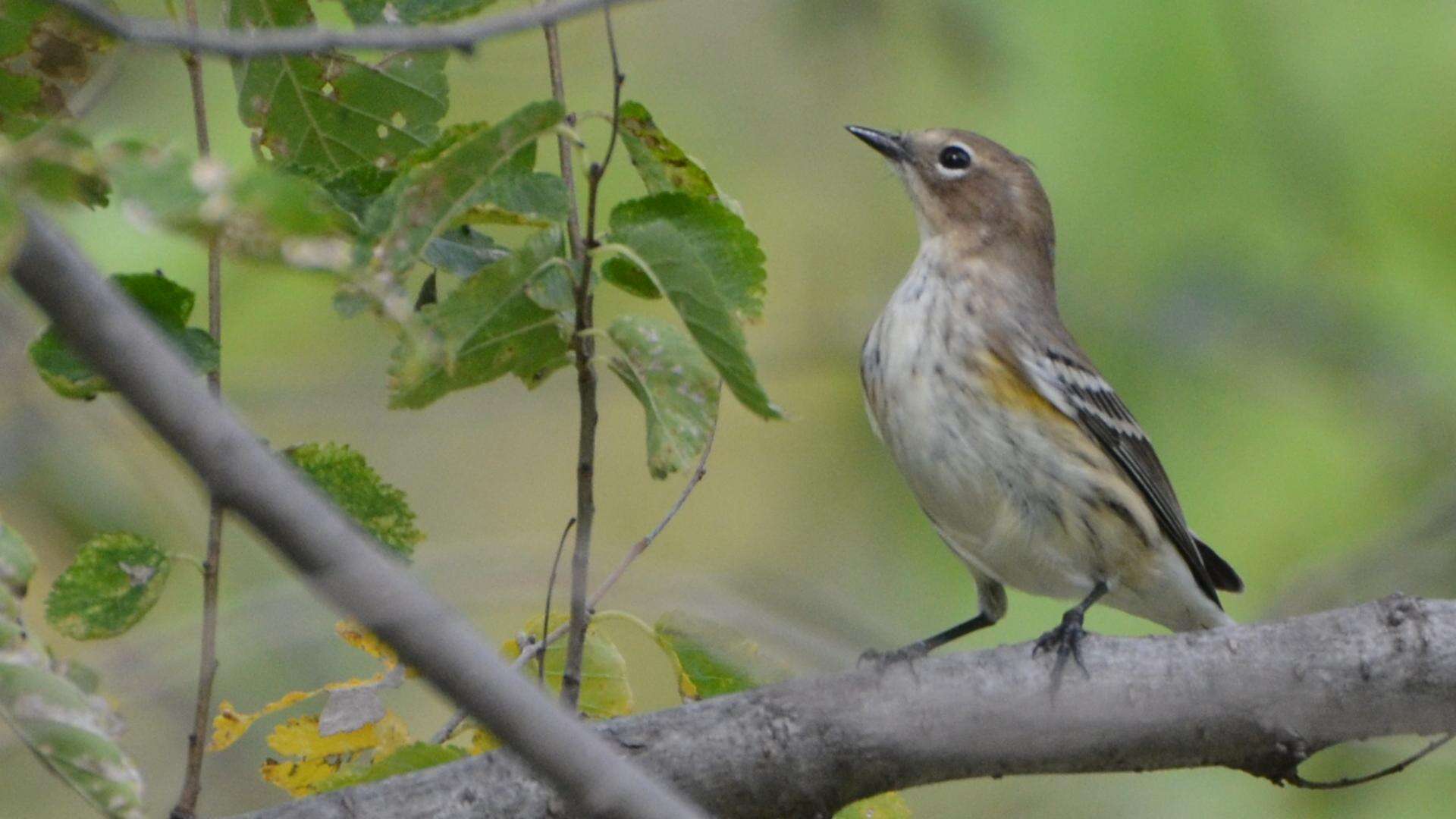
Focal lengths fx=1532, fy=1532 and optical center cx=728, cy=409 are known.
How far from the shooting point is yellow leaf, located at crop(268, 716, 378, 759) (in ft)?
9.45

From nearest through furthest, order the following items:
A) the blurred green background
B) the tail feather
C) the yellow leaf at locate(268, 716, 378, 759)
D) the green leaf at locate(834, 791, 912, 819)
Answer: the yellow leaf at locate(268, 716, 378, 759) → the green leaf at locate(834, 791, 912, 819) → the tail feather → the blurred green background

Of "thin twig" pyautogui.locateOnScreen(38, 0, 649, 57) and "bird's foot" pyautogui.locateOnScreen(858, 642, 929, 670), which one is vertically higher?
"thin twig" pyautogui.locateOnScreen(38, 0, 649, 57)

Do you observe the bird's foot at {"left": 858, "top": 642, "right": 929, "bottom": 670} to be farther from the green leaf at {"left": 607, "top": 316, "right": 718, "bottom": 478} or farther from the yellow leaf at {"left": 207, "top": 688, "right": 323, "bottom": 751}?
the yellow leaf at {"left": 207, "top": 688, "right": 323, "bottom": 751}

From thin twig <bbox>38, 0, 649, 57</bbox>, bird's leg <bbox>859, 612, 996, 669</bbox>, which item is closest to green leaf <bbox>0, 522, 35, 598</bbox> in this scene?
thin twig <bbox>38, 0, 649, 57</bbox>

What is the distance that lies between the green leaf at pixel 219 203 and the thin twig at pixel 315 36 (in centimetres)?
12

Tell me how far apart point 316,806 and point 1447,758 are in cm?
395

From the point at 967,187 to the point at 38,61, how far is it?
3.30 m

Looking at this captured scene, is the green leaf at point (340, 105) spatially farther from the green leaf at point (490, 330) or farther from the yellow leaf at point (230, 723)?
the yellow leaf at point (230, 723)

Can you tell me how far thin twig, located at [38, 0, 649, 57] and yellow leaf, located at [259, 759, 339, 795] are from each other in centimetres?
157

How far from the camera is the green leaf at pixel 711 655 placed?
306 centimetres

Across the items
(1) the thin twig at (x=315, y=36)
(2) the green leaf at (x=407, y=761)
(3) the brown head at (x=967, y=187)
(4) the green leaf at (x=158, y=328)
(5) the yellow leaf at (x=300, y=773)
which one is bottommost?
(2) the green leaf at (x=407, y=761)

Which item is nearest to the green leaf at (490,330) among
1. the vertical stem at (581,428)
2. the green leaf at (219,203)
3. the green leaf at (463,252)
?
the vertical stem at (581,428)

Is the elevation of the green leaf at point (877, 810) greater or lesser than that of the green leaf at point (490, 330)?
lesser

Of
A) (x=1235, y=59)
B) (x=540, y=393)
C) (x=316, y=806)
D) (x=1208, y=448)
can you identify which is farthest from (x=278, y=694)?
(x=1235, y=59)
